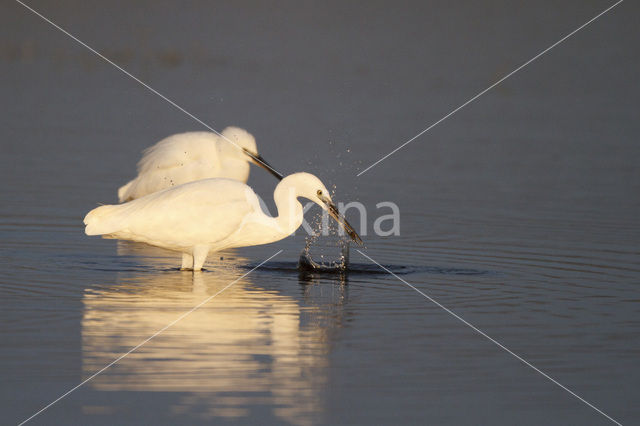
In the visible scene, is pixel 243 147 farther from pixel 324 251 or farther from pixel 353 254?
A: pixel 353 254

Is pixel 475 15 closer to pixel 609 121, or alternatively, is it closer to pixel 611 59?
pixel 611 59

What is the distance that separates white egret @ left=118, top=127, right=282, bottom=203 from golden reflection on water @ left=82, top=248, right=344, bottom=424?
3469mm

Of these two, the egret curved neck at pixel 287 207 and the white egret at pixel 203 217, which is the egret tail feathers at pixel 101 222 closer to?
the white egret at pixel 203 217

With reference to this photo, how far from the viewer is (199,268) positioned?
1121 centimetres

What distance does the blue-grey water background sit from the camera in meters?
7.07

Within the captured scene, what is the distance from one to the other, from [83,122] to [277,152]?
16.4 feet

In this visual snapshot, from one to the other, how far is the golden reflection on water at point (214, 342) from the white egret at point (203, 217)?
0.36 m

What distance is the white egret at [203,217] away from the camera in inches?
421

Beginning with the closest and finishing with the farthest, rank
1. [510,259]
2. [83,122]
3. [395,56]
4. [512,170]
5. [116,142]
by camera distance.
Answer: [510,259], [512,170], [116,142], [83,122], [395,56]

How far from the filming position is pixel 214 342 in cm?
812

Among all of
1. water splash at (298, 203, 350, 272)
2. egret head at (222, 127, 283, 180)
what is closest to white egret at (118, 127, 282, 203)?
egret head at (222, 127, 283, 180)

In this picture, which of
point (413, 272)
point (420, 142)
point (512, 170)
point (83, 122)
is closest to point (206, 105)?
point (83, 122)

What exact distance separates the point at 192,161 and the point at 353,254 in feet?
9.45

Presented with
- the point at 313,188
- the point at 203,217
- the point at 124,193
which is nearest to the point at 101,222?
the point at 203,217
